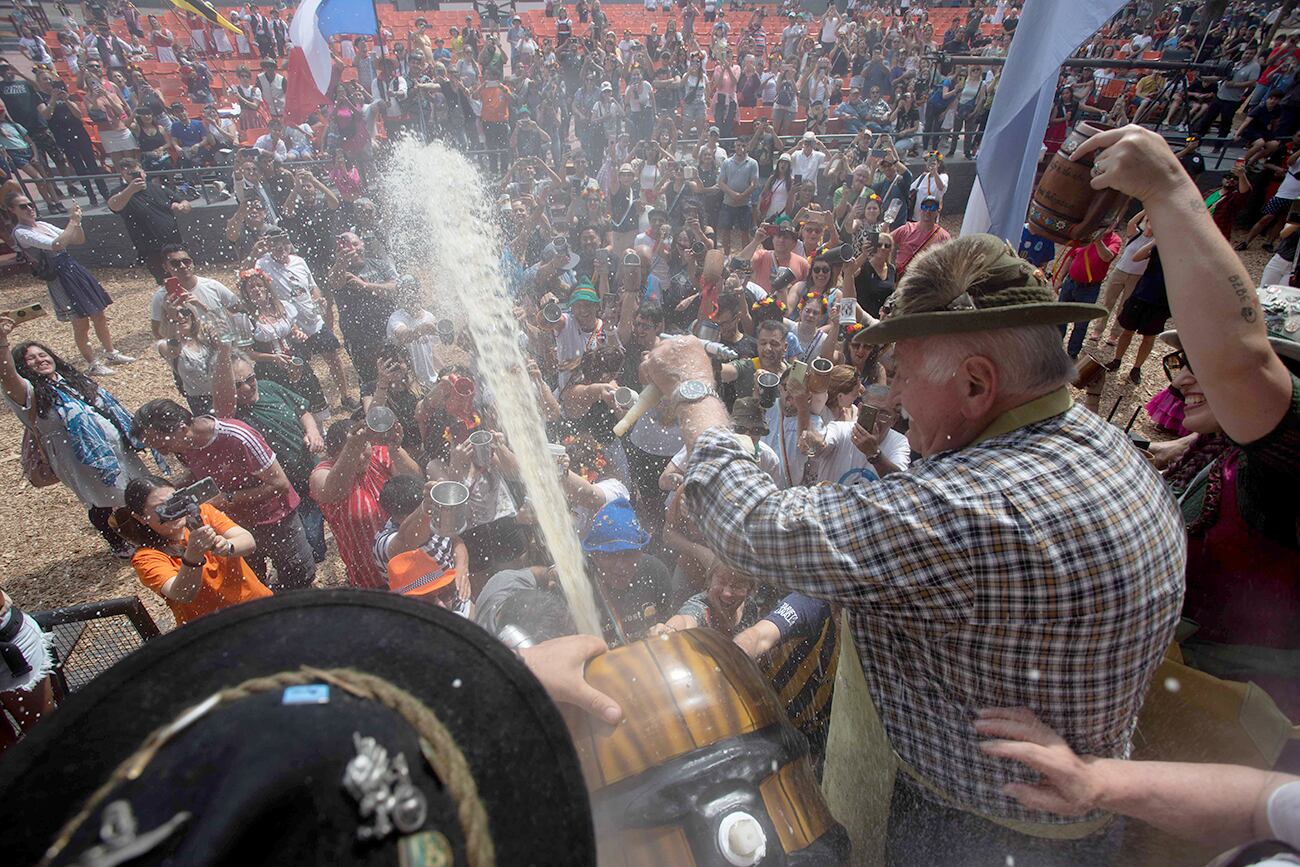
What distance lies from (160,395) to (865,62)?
65.1 feet

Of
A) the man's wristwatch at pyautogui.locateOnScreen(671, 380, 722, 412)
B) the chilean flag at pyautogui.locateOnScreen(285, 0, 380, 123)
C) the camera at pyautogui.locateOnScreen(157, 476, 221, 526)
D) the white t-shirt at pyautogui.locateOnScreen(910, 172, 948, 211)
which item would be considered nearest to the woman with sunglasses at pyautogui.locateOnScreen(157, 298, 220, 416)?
the camera at pyautogui.locateOnScreen(157, 476, 221, 526)

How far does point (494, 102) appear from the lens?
45.0ft

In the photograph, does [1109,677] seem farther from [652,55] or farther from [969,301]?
[652,55]

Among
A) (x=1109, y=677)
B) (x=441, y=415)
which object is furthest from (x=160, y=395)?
(x=1109, y=677)

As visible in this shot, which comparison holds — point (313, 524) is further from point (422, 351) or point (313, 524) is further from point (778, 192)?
point (778, 192)

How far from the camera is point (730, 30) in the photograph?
2491 cm

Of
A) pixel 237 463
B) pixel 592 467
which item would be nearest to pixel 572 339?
pixel 592 467

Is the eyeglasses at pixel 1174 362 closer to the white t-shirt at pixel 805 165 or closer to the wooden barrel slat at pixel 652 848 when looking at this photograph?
the wooden barrel slat at pixel 652 848

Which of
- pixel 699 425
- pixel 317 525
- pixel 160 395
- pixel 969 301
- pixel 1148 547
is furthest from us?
pixel 160 395

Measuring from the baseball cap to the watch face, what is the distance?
2092 millimetres

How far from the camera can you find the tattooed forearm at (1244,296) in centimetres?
151

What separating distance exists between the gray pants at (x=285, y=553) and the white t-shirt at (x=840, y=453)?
3.57 metres

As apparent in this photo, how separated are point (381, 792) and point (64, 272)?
9.37 metres

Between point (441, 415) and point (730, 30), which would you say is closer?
point (441, 415)
